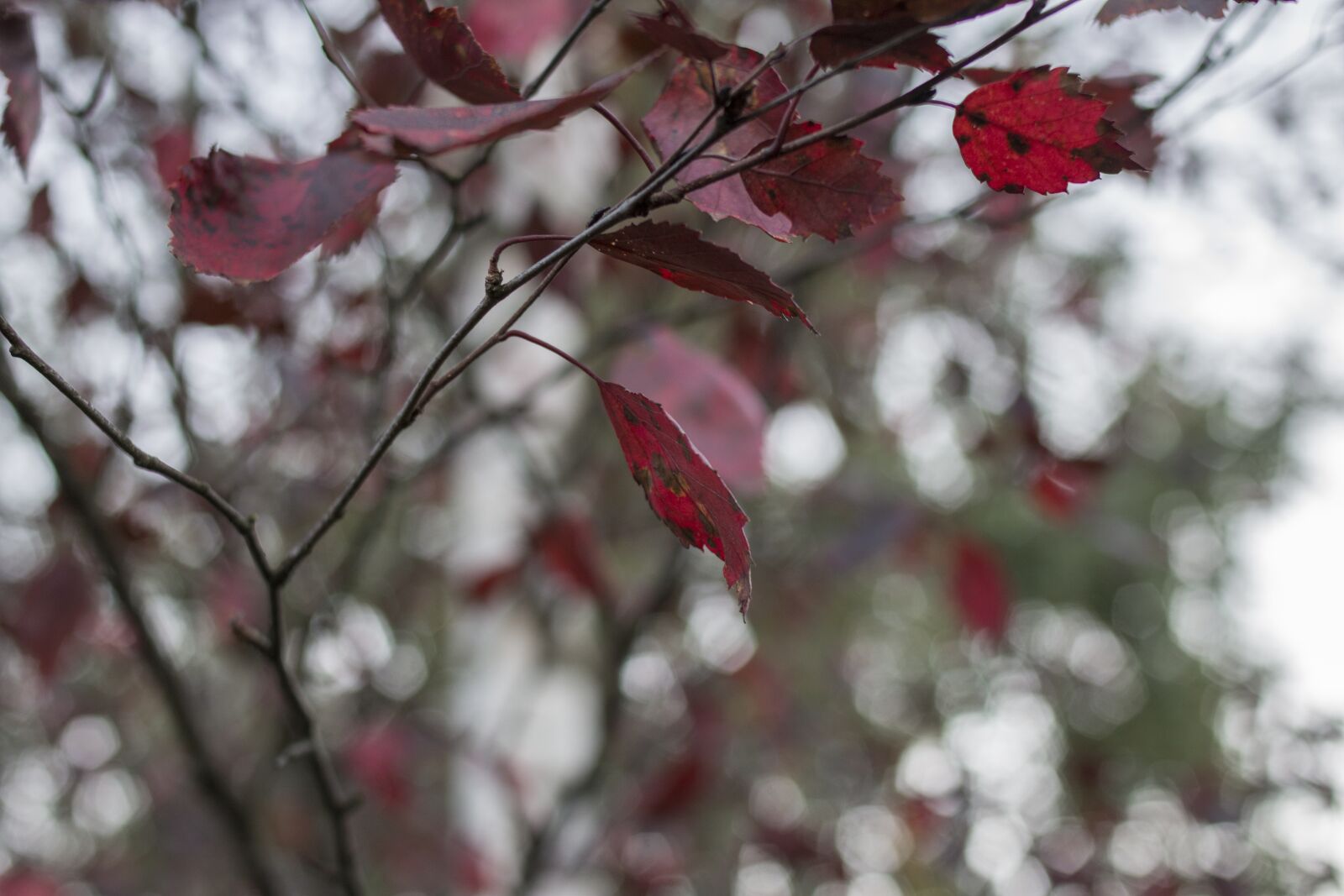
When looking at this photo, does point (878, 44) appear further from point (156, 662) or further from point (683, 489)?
point (156, 662)

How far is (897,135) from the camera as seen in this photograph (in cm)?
131

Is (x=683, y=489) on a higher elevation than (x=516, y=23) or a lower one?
lower

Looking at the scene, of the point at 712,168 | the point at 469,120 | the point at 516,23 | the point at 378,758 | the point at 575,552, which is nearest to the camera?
the point at 469,120

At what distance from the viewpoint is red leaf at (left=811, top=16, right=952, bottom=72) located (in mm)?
351

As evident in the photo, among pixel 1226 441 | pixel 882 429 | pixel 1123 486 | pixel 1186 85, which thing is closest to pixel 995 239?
pixel 882 429

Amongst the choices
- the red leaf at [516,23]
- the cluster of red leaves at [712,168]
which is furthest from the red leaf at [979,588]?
the cluster of red leaves at [712,168]

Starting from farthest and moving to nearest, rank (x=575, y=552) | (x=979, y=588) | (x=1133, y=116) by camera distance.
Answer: (x=979, y=588) < (x=575, y=552) < (x=1133, y=116)

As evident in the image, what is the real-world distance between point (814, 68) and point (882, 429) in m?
3.01

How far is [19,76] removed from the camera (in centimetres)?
54

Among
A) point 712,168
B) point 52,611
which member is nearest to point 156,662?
point 52,611

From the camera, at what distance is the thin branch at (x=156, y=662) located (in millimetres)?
883

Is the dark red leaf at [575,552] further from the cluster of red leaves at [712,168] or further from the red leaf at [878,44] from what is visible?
the red leaf at [878,44]

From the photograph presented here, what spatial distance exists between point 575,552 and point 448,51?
0.96 metres

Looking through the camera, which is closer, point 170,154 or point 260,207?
point 260,207
